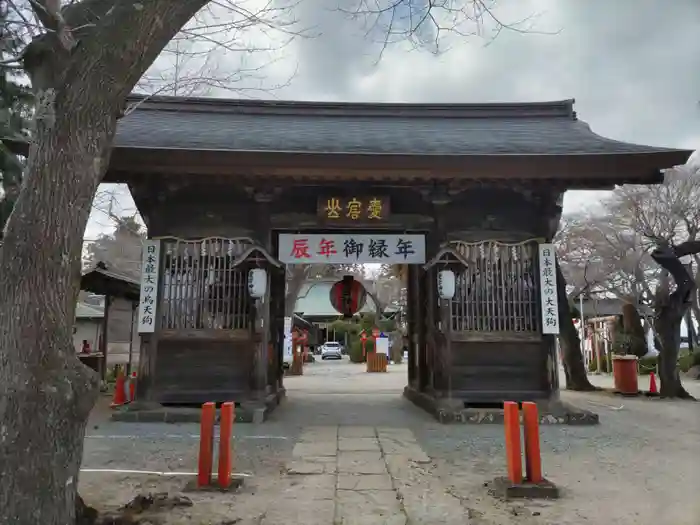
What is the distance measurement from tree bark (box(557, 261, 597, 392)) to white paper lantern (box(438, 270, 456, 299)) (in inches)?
223

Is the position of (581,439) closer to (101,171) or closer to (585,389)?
(101,171)

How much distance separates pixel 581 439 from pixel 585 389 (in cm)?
761

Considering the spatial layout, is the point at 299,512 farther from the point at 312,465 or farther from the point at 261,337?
the point at 261,337

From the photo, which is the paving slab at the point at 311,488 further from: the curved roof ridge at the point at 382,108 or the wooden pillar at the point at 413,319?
the curved roof ridge at the point at 382,108

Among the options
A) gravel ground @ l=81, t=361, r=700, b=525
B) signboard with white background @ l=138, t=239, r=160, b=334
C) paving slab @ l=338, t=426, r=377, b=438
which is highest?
signboard with white background @ l=138, t=239, r=160, b=334

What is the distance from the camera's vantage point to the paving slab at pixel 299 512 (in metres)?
3.73

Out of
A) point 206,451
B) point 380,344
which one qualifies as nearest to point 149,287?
point 206,451

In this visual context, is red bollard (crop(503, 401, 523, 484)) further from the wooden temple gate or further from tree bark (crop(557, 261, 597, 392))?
tree bark (crop(557, 261, 597, 392))

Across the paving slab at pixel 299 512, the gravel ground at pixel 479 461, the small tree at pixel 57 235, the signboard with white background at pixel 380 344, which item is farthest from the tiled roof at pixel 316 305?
the small tree at pixel 57 235

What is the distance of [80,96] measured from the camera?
3.31 meters

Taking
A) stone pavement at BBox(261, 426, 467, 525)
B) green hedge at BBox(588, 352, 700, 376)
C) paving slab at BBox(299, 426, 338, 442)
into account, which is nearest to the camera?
stone pavement at BBox(261, 426, 467, 525)

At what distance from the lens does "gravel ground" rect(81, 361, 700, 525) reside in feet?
13.1

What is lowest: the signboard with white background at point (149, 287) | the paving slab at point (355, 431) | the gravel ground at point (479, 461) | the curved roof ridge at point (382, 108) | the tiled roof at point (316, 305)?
the gravel ground at point (479, 461)

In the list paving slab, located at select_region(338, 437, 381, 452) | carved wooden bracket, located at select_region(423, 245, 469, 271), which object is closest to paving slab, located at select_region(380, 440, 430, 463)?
paving slab, located at select_region(338, 437, 381, 452)
